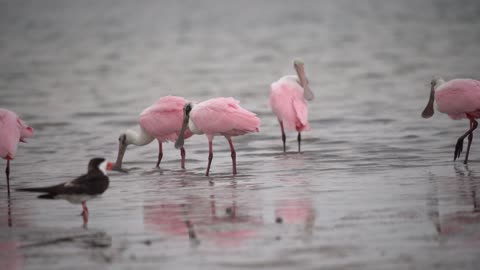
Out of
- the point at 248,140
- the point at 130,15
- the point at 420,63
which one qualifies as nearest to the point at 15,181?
the point at 248,140

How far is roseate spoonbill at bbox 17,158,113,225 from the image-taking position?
10.2 meters

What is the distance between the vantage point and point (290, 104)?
1675cm

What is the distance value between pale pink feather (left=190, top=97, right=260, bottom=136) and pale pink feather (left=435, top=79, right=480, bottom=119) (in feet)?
8.47

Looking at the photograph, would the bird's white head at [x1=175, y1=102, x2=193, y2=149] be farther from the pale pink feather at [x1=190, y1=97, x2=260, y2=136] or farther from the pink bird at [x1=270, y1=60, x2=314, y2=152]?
the pink bird at [x1=270, y1=60, x2=314, y2=152]

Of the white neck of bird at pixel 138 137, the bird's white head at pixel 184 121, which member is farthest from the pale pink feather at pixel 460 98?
the white neck of bird at pixel 138 137

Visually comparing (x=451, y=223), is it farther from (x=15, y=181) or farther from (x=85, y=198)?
(x=15, y=181)

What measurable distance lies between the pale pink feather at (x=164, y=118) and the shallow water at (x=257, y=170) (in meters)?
0.55

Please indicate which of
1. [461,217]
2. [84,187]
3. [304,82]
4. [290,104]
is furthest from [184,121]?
[461,217]

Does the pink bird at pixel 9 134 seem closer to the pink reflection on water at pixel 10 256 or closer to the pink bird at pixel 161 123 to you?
the pink bird at pixel 161 123

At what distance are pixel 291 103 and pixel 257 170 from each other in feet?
9.12

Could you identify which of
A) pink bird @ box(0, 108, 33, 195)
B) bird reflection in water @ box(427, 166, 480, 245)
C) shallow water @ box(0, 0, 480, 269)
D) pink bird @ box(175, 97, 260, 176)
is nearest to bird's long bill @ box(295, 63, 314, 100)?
shallow water @ box(0, 0, 480, 269)

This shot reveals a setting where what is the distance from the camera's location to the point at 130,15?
2906 inches

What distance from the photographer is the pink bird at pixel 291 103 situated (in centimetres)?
1653

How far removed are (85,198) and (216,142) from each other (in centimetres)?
746
